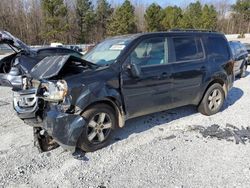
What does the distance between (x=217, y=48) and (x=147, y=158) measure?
3.30 meters

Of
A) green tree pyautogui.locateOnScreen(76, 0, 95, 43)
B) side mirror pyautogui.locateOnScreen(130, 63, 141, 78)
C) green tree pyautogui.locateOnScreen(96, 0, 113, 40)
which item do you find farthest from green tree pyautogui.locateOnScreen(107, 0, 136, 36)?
side mirror pyautogui.locateOnScreen(130, 63, 141, 78)

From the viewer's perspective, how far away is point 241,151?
13.4ft

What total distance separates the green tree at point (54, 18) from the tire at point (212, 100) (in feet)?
125

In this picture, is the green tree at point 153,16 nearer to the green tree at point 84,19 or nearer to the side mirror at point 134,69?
the green tree at point 84,19

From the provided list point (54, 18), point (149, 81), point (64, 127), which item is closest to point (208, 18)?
point (54, 18)

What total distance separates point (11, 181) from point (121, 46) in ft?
8.71

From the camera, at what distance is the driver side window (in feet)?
15.0

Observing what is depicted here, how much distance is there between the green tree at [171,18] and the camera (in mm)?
49062

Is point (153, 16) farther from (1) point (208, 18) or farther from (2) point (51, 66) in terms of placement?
(2) point (51, 66)

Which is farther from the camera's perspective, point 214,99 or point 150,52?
point 214,99

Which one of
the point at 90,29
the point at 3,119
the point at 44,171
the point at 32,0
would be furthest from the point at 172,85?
the point at 32,0

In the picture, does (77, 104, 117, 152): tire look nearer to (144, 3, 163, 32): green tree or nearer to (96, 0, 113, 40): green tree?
(144, 3, 163, 32): green tree

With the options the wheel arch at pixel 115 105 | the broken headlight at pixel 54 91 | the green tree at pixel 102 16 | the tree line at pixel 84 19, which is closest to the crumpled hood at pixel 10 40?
the broken headlight at pixel 54 91

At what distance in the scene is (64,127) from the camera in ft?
12.2
